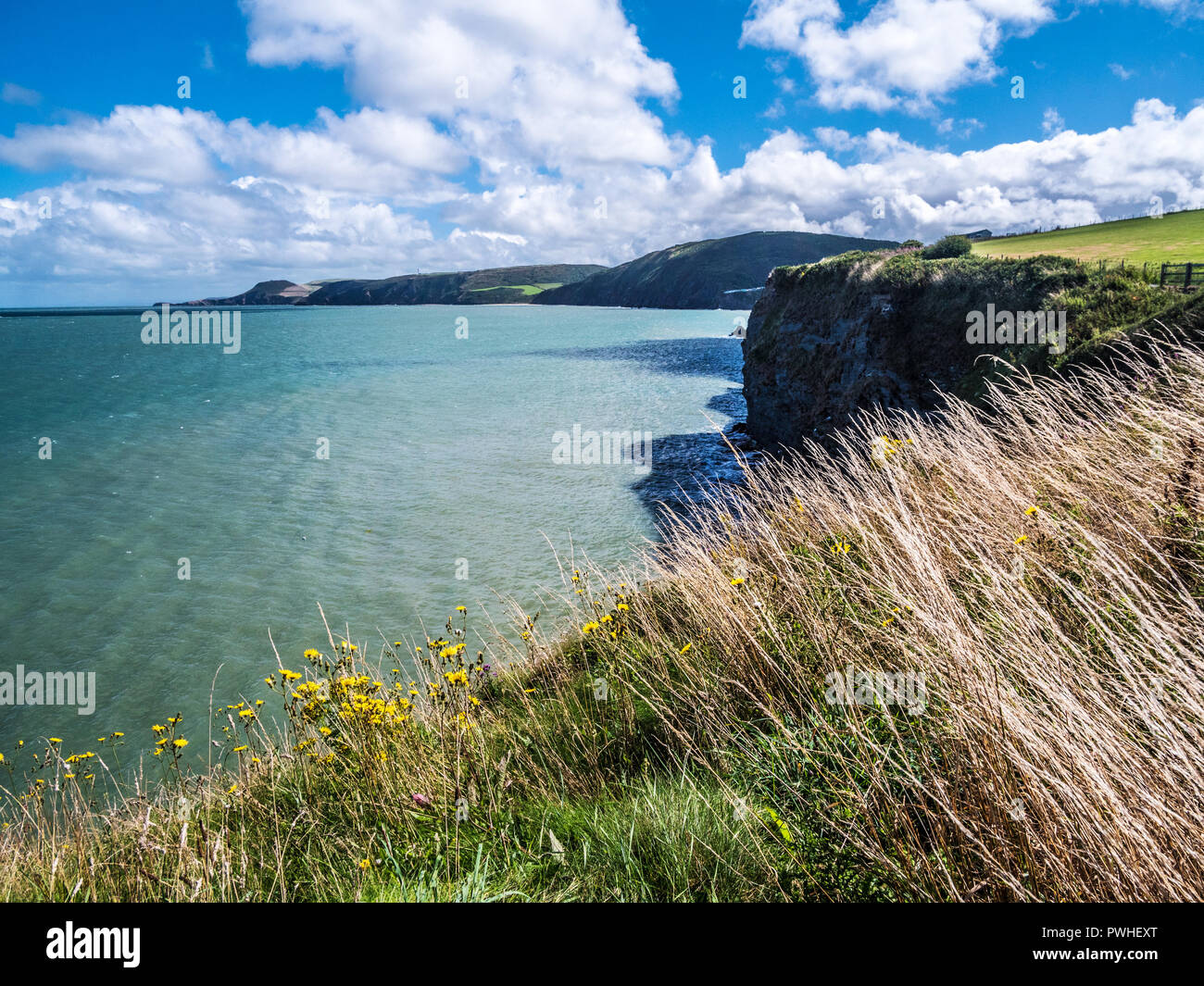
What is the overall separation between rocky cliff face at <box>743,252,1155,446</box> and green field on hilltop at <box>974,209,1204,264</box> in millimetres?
3448

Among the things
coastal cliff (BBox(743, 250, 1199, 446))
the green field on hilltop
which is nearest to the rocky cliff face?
coastal cliff (BBox(743, 250, 1199, 446))

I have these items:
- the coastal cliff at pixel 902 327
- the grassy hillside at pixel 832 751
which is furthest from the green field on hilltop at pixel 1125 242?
the grassy hillside at pixel 832 751

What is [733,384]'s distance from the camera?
45219 mm

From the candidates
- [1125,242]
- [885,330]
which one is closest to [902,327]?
[885,330]

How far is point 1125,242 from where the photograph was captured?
23.7 meters

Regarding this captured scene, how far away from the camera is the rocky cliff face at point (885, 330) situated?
1614 centimetres

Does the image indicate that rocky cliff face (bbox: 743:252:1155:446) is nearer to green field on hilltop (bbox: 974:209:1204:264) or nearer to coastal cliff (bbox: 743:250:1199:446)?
coastal cliff (bbox: 743:250:1199:446)

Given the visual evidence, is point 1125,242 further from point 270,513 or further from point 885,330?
point 270,513

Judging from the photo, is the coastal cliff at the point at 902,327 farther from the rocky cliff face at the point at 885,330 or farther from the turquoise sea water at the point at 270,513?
the turquoise sea water at the point at 270,513
